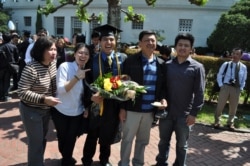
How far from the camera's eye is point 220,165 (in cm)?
482

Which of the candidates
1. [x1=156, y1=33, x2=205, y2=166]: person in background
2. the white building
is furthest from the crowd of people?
the white building

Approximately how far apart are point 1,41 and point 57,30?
23.6 metres

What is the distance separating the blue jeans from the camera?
13.0 ft

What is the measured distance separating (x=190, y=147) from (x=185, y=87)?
6.91ft

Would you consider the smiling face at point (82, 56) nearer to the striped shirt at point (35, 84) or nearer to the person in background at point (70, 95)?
the person in background at point (70, 95)

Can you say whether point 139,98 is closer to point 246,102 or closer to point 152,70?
point 152,70

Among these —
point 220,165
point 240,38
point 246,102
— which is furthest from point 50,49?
point 240,38

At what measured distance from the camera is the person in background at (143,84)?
3.70 meters

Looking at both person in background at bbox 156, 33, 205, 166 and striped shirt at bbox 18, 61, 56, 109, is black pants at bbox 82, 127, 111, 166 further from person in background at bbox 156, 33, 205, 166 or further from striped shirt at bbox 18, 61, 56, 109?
person in background at bbox 156, 33, 205, 166

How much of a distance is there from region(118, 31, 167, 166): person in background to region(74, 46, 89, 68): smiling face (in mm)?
527

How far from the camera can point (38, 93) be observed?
3328 mm

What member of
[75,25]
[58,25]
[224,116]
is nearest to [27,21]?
[58,25]

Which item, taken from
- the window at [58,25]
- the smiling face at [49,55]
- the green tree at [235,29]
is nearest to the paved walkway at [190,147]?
the smiling face at [49,55]

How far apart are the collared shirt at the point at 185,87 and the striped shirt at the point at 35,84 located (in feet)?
5.24
